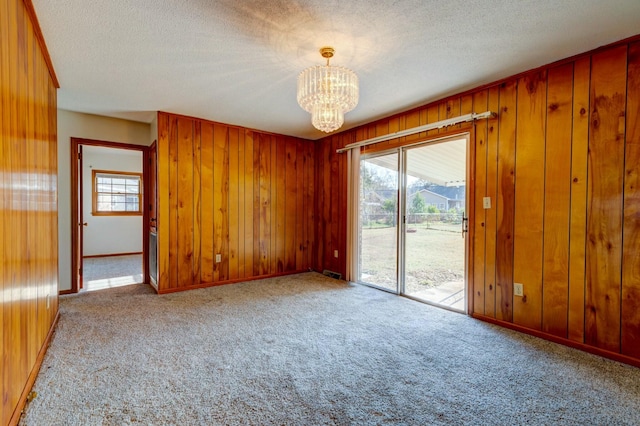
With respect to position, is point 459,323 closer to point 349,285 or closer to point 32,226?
point 349,285

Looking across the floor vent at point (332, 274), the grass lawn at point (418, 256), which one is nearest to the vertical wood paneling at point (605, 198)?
the grass lawn at point (418, 256)

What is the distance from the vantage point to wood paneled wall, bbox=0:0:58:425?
55.0 inches

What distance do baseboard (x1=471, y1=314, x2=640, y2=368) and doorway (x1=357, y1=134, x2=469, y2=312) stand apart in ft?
1.21

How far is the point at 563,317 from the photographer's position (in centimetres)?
242

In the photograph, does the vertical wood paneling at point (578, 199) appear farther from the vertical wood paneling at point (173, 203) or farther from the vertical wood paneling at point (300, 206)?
the vertical wood paneling at point (173, 203)

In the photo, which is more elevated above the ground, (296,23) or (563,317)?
(296,23)

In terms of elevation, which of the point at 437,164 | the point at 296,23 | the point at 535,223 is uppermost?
the point at 296,23

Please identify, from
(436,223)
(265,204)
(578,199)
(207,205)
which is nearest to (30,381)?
(207,205)

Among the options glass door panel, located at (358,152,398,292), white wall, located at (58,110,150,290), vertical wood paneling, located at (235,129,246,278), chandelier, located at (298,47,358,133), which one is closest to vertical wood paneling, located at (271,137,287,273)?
vertical wood paneling, located at (235,129,246,278)

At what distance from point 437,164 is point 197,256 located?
338 cm

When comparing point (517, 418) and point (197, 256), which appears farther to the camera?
point (197, 256)

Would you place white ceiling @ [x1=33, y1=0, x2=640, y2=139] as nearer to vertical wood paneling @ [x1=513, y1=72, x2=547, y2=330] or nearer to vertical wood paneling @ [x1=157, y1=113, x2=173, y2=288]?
vertical wood paneling @ [x1=513, y1=72, x2=547, y2=330]

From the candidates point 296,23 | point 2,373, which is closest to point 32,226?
point 2,373

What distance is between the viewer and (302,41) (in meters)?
2.13
